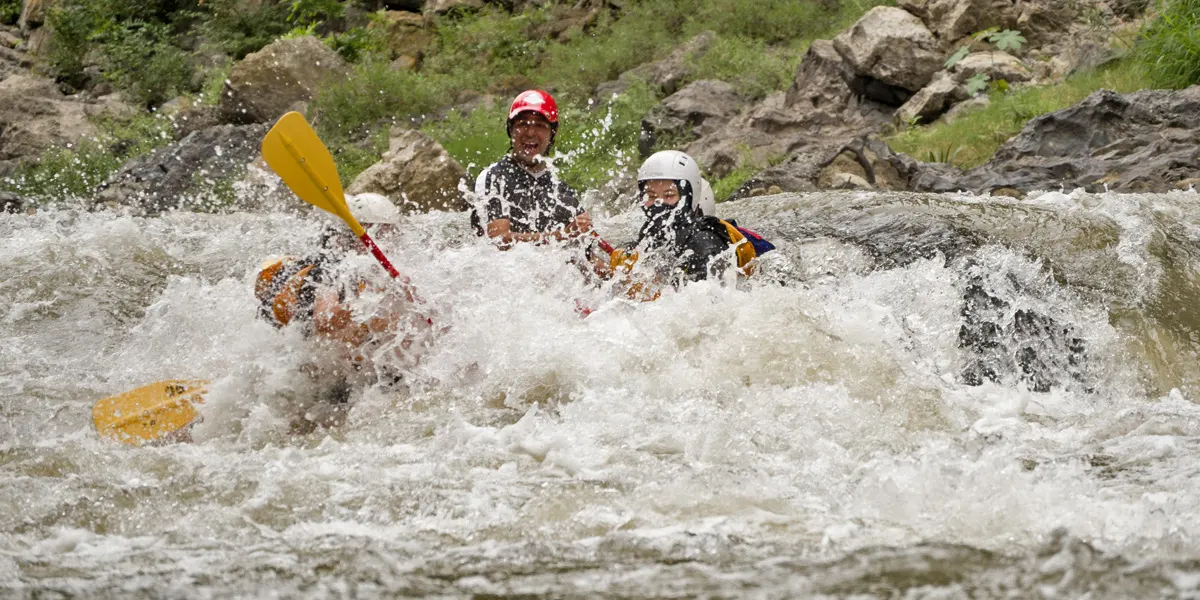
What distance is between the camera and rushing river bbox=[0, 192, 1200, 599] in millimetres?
2637

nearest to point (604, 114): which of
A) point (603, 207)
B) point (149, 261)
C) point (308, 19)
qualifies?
point (603, 207)

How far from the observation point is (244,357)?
16.3ft

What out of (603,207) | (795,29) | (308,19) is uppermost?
(308,19)

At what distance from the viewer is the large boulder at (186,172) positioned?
397 inches

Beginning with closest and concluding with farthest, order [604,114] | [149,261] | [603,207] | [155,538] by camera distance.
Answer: [155,538], [149,261], [603,207], [604,114]

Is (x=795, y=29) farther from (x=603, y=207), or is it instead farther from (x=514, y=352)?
(x=514, y=352)

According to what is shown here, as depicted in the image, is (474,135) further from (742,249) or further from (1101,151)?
(742,249)

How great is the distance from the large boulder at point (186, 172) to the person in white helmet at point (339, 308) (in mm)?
5166

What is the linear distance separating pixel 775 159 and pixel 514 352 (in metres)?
4.67

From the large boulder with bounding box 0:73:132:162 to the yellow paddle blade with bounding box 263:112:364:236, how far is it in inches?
344

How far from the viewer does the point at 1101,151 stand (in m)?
7.20

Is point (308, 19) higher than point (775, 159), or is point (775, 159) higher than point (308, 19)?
point (308, 19)

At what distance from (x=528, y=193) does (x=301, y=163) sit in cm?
108

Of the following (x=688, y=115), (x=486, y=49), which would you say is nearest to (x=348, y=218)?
(x=688, y=115)
